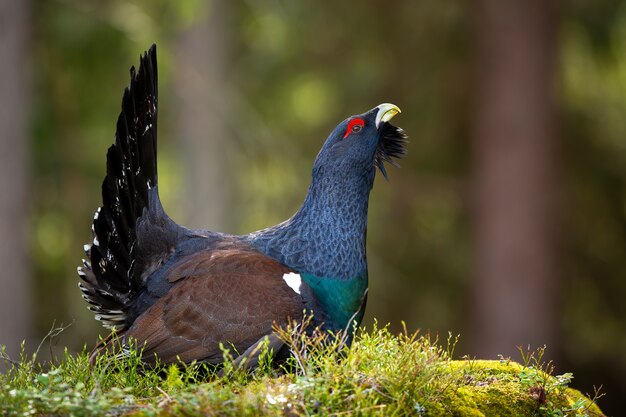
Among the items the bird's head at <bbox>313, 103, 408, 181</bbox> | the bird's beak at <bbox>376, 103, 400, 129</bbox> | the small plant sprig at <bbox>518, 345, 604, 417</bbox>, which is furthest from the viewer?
the bird's beak at <bbox>376, 103, 400, 129</bbox>

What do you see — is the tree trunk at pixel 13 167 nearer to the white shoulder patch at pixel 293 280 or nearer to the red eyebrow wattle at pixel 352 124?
the red eyebrow wattle at pixel 352 124

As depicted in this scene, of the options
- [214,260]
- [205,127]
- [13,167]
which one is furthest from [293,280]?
[205,127]

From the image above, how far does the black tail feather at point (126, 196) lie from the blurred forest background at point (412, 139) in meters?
5.60

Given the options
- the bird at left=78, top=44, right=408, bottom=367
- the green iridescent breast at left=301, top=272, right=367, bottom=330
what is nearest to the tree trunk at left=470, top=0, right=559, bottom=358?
the bird at left=78, top=44, right=408, bottom=367

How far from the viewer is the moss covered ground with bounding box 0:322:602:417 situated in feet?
12.3

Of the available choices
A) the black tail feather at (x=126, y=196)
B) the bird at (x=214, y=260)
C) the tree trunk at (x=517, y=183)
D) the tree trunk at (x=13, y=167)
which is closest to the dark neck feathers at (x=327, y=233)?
the bird at (x=214, y=260)

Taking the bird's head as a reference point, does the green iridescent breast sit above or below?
below

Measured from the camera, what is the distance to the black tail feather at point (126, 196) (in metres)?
5.36

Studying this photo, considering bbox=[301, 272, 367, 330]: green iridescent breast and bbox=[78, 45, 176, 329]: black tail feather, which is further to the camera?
bbox=[78, 45, 176, 329]: black tail feather

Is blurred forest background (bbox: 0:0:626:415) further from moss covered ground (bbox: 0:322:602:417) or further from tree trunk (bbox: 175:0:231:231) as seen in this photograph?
moss covered ground (bbox: 0:322:602:417)

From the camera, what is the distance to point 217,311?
16.3 feet

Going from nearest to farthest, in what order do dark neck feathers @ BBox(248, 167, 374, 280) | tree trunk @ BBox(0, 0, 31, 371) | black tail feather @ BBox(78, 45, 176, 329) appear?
dark neck feathers @ BBox(248, 167, 374, 280), black tail feather @ BBox(78, 45, 176, 329), tree trunk @ BBox(0, 0, 31, 371)

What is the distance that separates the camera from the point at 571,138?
565 inches

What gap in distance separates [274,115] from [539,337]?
647 cm
